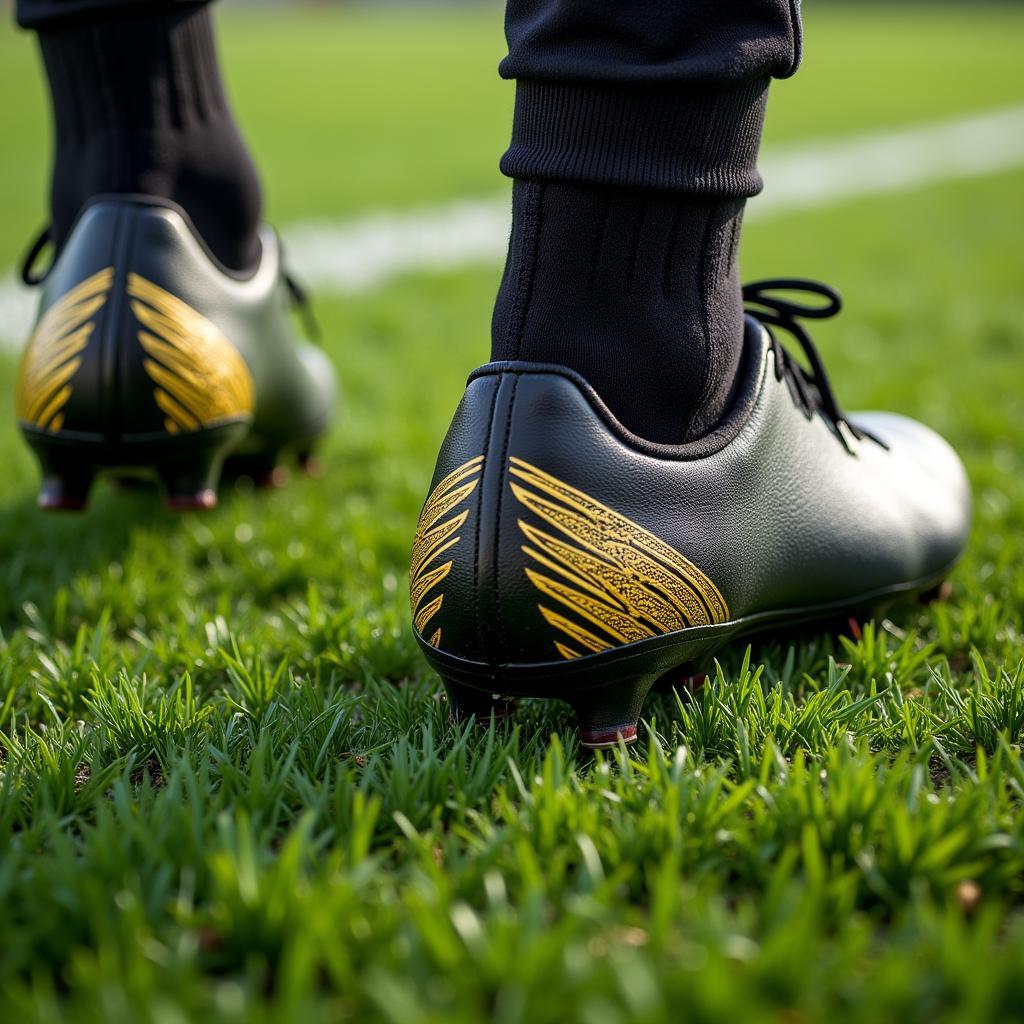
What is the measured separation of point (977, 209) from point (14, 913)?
7514 millimetres

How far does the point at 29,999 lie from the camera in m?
0.90

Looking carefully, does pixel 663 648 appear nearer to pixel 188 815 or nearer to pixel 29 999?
pixel 188 815

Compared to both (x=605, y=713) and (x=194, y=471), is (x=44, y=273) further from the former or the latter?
(x=605, y=713)

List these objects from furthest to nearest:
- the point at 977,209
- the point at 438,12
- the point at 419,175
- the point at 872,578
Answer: the point at 438,12 < the point at 419,175 < the point at 977,209 < the point at 872,578

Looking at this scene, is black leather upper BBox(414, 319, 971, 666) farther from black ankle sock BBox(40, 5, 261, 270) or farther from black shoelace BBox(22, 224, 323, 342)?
black shoelace BBox(22, 224, 323, 342)

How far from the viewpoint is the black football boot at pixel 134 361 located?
73.5 inches

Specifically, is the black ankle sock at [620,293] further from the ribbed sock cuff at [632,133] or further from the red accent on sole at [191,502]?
the red accent on sole at [191,502]

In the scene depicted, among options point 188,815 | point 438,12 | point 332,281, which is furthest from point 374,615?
point 438,12

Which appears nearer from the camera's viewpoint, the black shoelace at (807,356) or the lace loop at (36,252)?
the black shoelace at (807,356)

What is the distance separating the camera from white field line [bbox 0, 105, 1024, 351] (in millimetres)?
5281

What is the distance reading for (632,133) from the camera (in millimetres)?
1335

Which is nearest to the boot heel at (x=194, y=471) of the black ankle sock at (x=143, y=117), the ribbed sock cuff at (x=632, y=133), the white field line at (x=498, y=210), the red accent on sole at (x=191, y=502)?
the red accent on sole at (x=191, y=502)

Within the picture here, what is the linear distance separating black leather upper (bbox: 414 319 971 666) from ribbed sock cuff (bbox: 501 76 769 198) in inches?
10.1

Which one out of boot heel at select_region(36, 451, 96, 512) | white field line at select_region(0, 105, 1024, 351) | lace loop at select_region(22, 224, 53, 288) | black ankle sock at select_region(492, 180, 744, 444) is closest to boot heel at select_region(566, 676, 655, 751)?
black ankle sock at select_region(492, 180, 744, 444)
